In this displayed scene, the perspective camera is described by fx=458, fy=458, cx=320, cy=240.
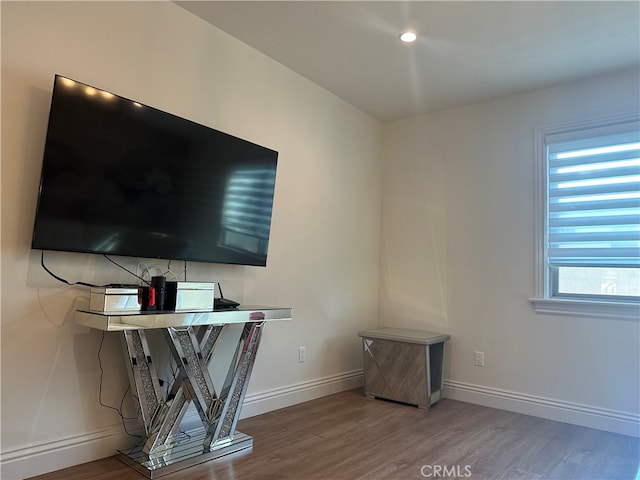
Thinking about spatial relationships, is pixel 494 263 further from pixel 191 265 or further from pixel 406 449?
pixel 191 265

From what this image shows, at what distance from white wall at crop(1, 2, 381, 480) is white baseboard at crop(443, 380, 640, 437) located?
938 millimetres

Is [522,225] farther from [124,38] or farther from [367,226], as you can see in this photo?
[124,38]

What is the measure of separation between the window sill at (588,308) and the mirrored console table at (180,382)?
2.05 meters

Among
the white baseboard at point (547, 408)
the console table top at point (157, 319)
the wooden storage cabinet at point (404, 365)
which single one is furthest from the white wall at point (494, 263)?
the console table top at point (157, 319)

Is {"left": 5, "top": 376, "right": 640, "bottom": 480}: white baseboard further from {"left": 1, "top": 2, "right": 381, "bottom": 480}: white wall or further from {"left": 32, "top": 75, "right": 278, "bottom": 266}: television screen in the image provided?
{"left": 32, "top": 75, "right": 278, "bottom": 266}: television screen

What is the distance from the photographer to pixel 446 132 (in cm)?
411

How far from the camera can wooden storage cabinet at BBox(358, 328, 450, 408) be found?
3.47 metres

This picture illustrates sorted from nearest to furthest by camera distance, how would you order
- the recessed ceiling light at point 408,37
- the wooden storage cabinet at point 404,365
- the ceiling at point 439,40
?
the ceiling at point 439,40 → the recessed ceiling light at point 408,37 → the wooden storage cabinet at point 404,365

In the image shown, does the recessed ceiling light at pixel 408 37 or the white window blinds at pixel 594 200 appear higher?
the recessed ceiling light at pixel 408 37

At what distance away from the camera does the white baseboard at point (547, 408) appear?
120 inches

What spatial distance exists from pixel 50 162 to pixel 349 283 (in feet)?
8.56

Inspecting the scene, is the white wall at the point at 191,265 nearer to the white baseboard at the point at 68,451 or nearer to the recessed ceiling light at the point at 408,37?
the white baseboard at the point at 68,451

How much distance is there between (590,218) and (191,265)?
9.17 ft

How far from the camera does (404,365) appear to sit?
3547mm
